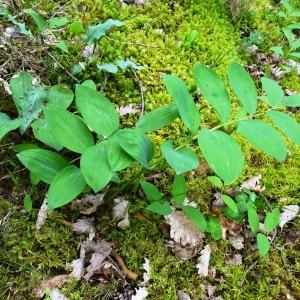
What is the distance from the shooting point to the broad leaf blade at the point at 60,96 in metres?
2.53

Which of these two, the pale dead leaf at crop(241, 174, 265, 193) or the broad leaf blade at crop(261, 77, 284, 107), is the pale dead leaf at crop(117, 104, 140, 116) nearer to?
the pale dead leaf at crop(241, 174, 265, 193)

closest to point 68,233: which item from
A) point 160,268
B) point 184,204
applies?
point 160,268

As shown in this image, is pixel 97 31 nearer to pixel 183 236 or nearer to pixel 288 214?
pixel 183 236

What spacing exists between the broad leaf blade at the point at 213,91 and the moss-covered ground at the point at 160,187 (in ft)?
2.79

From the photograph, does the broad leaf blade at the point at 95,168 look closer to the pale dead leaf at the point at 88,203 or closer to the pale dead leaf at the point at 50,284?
the pale dead leaf at the point at 88,203

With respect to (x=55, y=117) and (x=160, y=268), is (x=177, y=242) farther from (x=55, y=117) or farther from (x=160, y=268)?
(x=55, y=117)

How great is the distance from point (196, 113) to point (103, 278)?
1.10m

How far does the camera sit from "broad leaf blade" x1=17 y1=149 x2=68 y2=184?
2207mm

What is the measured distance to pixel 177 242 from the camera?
2.55 metres

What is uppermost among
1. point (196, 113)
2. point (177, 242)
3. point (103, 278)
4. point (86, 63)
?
point (196, 113)

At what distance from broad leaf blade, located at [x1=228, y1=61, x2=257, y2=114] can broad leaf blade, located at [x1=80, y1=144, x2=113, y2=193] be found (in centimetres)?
73

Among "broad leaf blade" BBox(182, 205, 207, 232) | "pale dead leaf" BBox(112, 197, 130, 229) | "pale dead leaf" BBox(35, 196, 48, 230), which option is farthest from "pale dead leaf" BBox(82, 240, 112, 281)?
"broad leaf blade" BBox(182, 205, 207, 232)

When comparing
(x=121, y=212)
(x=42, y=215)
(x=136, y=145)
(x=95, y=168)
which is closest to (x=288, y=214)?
(x=121, y=212)

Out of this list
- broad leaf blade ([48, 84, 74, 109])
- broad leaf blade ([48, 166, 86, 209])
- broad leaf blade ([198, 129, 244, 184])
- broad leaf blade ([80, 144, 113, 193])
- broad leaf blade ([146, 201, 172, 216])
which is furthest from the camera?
broad leaf blade ([48, 84, 74, 109])
